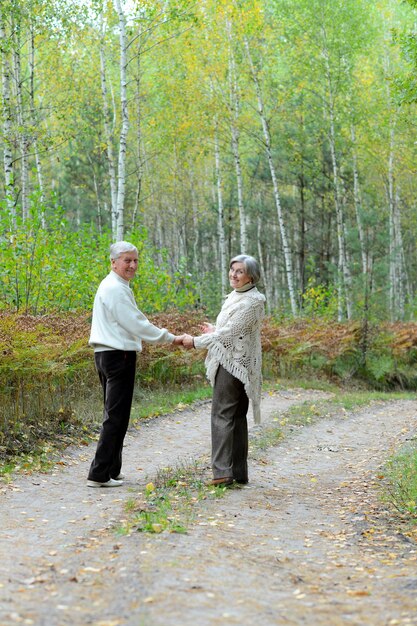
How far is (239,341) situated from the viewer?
7.73 meters

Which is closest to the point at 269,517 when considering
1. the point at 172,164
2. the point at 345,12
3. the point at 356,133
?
the point at 345,12

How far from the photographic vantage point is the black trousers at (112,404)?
7395mm

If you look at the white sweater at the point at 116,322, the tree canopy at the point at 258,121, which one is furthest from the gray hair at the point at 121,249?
the tree canopy at the point at 258,121

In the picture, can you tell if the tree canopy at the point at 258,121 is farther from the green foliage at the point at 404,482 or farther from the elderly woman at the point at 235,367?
the elderly woman at the point at 235,367

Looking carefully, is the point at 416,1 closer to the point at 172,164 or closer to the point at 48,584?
the point at 48,584

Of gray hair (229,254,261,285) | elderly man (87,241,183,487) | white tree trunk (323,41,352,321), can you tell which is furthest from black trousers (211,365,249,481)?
white tree trunk (323,41,352,321)

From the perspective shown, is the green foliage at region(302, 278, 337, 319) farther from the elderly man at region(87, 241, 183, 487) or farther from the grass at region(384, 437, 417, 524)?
the elderly man at region(87, 241, 183, 487)

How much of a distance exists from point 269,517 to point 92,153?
98.8ft

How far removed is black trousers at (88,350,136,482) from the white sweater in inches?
3.8

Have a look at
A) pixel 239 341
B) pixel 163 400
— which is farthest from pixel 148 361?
pixel 239 341

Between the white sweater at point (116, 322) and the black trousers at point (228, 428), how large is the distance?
33.6 inches

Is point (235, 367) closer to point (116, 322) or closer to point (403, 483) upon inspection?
point (116, 322)

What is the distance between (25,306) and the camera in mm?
12688

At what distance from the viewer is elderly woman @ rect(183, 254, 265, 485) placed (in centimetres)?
762
